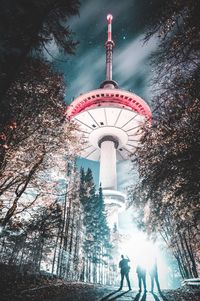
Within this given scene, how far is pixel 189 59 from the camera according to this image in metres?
7.04

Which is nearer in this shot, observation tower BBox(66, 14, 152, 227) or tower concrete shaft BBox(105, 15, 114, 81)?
observation tower BBox(66, 14, 152, 227)

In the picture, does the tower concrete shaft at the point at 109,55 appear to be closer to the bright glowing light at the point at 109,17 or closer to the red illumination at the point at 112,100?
the bright glowing light at the point at 109,17

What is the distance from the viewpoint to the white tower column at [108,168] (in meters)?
47.2

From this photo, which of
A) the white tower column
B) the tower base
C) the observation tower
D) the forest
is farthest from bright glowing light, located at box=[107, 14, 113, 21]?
the forest

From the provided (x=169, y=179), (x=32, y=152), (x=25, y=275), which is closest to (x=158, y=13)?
(x=169, y=179)

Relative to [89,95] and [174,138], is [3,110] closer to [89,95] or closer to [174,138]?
[174,138]

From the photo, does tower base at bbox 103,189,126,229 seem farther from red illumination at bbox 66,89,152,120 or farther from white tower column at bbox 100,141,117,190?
red illumination at bbox 66,89,152,120

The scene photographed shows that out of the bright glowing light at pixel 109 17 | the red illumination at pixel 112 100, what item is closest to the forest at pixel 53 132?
the red illumination at pixel 112 100

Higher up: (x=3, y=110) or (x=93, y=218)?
(x=93, y=218)

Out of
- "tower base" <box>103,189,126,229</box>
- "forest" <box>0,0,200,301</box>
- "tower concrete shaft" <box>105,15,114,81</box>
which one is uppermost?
"tower concrete shaft" <box>105,15,114,81</box>

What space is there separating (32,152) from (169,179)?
697cm

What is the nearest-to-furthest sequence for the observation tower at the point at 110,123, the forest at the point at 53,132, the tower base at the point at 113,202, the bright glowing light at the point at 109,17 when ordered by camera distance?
the forest at the point at 53,132, the tower base at the point at 113,202, the observation tower at the point at 110,123, the bright glowing light at the point at 109,17

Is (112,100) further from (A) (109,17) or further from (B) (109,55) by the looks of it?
(A) (109,17)

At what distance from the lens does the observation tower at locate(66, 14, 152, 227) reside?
47.7 meters
